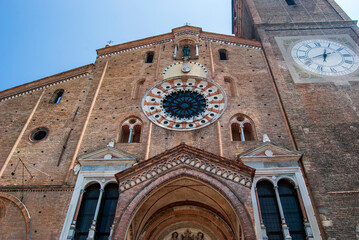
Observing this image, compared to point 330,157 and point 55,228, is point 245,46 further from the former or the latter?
point 55,228

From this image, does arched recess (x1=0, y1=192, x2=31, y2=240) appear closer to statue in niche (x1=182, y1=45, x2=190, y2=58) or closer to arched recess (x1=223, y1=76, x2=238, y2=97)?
arched recess (x1=223, y1=76, x2=238, y2=97)

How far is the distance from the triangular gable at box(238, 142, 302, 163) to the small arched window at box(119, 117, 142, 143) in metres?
3.86

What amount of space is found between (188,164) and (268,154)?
114 inches

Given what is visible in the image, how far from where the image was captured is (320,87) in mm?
13516

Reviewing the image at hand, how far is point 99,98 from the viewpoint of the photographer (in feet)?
45.8

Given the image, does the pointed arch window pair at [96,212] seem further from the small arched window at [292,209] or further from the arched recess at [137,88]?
the small arched window at [292,209]

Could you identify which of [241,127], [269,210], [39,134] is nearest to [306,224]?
[269,210]

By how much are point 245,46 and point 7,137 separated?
1065 centimetres

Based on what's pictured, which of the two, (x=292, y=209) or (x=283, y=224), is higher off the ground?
(x=292, y=209)

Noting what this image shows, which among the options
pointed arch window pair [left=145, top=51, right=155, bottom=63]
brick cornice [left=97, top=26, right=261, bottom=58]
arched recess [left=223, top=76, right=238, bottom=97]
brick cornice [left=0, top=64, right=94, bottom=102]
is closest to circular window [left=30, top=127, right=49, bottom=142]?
brick cornice [left=0, top=64, right=94, bottom=102]

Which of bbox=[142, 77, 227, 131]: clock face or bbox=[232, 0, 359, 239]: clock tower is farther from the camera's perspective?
bbox=[142, 77, 227, 131]: clock face

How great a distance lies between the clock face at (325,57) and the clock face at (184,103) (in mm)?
4092

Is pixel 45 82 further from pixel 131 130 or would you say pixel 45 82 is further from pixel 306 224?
→ pixel 306 224

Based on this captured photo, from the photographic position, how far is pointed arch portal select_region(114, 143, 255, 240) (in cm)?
861
